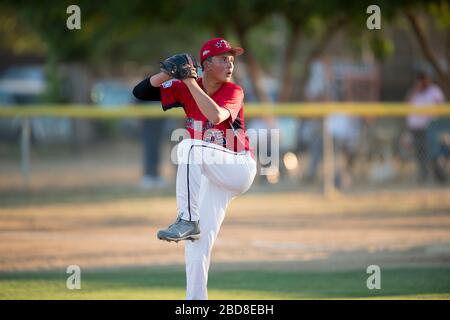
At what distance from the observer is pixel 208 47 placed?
6750 millimetres

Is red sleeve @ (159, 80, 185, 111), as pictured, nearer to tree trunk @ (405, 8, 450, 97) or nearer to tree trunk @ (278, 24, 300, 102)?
tree trunk @ (405, 8, 450, 97)

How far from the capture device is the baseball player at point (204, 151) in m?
6.41

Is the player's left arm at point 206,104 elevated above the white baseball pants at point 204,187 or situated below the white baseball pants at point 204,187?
above

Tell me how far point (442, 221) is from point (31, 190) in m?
8.38

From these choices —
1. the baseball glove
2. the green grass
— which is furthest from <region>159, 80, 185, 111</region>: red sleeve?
the green grass

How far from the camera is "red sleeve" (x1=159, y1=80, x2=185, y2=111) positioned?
6.85m

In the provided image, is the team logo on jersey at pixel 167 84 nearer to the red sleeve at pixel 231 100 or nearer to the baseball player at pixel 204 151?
the baseball player at pixel 204 151

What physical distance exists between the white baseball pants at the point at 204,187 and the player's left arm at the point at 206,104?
0.25m

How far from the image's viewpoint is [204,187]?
6.68 meters

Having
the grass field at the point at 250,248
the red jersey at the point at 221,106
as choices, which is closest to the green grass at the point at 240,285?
the grass field at the point at 250,248

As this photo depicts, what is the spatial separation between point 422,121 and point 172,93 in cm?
1122

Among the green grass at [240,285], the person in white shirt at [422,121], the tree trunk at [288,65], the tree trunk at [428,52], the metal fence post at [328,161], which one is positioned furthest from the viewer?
the tree trunk at [288,65]
